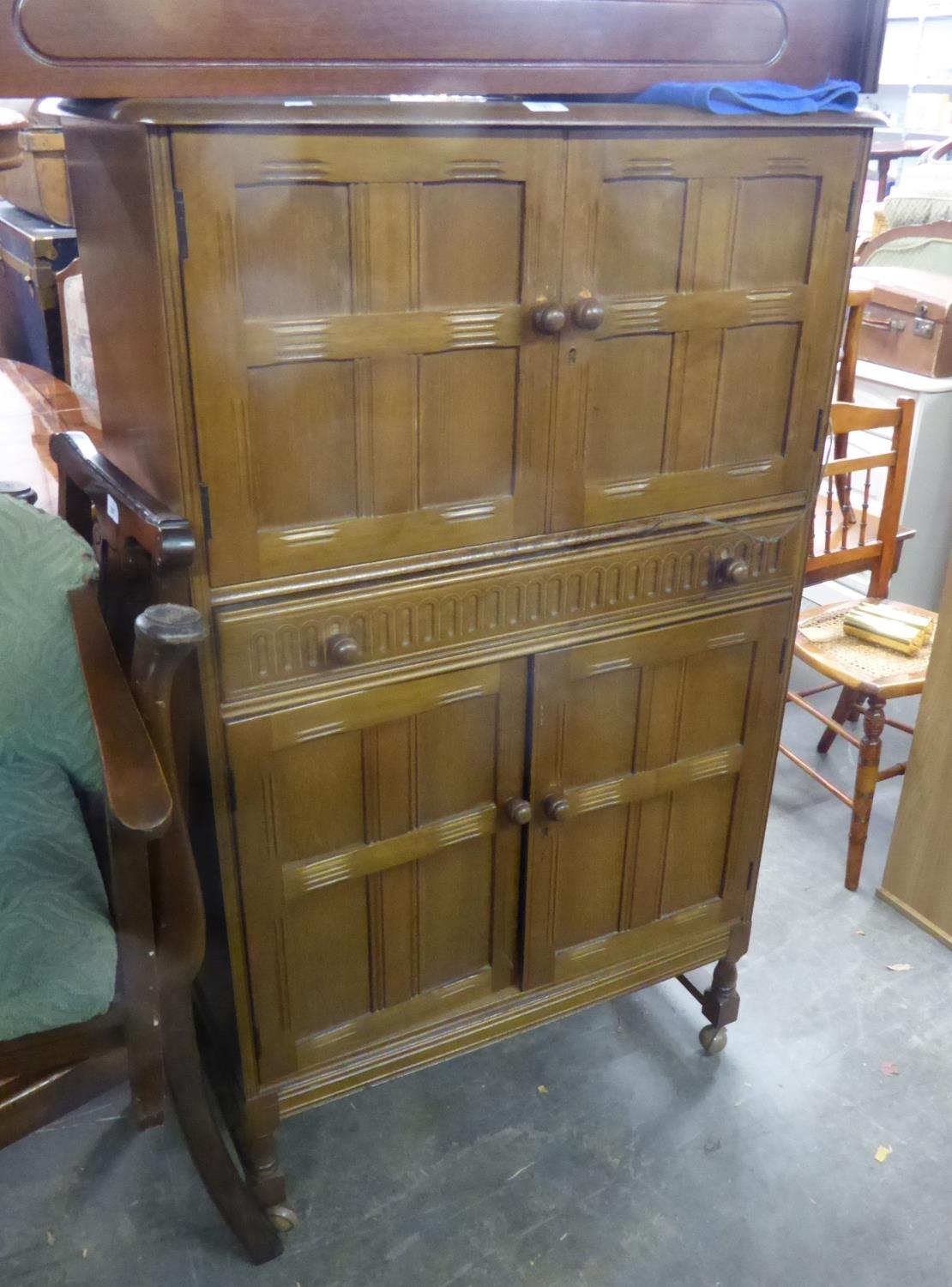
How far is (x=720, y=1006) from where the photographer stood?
184 cm

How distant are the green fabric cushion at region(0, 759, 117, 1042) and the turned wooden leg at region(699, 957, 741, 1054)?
1.06 m

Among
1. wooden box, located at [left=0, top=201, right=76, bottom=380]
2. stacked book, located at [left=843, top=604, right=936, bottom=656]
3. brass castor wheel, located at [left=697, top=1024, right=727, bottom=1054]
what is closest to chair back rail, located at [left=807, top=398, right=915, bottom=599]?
stacked book, located at [left=843, top=604, right=936, bottom=656]

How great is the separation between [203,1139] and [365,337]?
1.05 m

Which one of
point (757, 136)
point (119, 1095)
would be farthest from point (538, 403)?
point (119, 1095)

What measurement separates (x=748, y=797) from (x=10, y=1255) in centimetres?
127

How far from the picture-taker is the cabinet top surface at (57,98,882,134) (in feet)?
3.29

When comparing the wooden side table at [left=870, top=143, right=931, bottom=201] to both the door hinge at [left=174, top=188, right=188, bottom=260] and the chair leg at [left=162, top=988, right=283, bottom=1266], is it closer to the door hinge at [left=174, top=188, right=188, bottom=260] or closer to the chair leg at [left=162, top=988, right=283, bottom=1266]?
the door hinge at [left=174, top=188, right=188, bottom=260]

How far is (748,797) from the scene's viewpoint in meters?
1.73

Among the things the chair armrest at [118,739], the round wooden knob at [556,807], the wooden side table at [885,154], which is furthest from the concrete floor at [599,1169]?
the wooden side table at [885,154]

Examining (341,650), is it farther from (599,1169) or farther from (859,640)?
(859,640)

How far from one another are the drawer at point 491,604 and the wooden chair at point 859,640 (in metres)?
0.72

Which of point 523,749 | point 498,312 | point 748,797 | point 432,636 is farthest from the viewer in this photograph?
point 748,797

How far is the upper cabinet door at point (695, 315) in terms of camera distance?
1256mm

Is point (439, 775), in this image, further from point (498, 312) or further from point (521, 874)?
point (498, 312)
